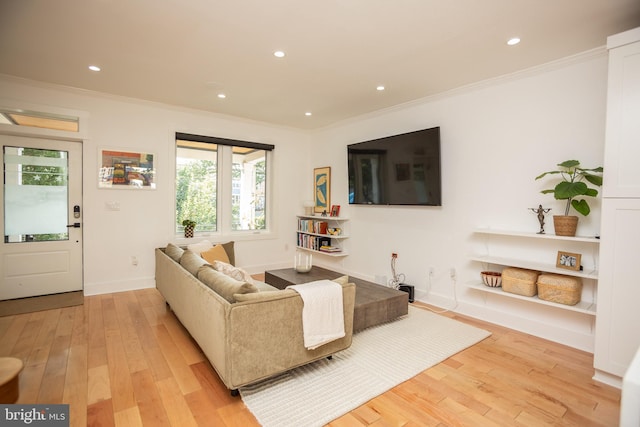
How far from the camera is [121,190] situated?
4.34m

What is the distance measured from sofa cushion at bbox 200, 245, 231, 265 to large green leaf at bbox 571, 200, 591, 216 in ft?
12.2

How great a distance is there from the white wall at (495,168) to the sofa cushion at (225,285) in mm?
2700

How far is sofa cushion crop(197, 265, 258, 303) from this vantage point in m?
2.09

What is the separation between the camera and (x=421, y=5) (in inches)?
86.4

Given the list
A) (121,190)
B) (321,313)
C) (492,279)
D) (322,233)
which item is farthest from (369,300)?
(121,190)

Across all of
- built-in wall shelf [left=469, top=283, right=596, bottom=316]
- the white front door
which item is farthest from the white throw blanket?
the white front door

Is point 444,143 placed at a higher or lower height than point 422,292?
higher

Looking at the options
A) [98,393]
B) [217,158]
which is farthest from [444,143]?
[98,393]

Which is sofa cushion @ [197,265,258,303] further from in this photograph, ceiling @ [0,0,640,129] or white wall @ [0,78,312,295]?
white wall @ [0,78,312,295]

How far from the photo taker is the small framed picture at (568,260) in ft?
9.32

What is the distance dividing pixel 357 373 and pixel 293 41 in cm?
272

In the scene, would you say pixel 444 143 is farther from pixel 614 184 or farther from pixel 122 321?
pixel 122 321

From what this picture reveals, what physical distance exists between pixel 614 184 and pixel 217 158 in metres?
4.88

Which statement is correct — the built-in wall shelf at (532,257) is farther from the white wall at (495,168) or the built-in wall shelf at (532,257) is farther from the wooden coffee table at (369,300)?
the wooden coffee table at (369,300)
